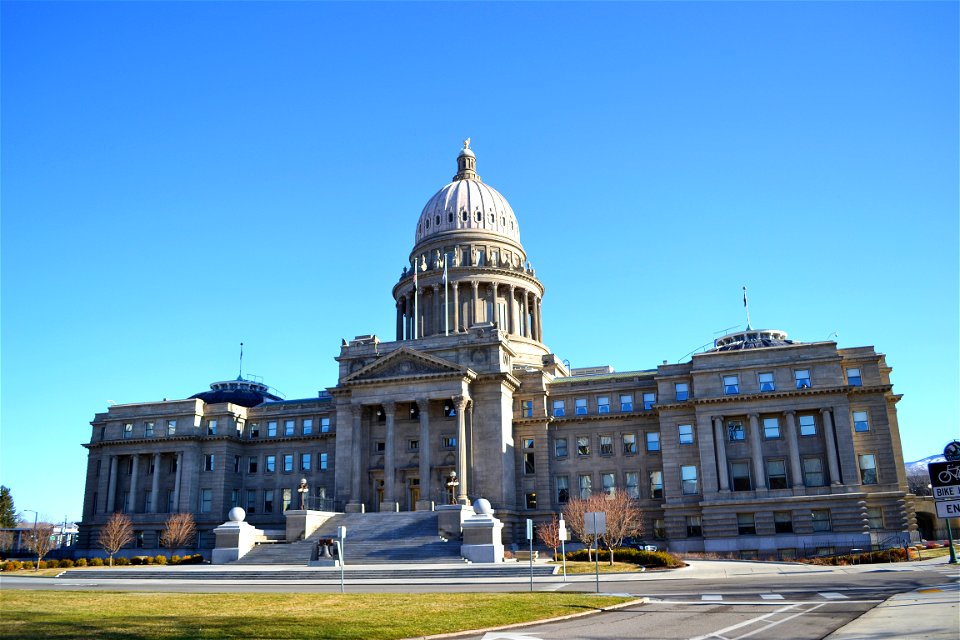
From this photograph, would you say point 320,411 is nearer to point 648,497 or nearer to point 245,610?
point 648,497

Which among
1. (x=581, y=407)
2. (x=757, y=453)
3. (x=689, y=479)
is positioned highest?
(x=581, y=407)

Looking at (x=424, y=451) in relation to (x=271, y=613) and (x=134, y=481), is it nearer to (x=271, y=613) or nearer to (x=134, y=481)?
(x=134, y=481)

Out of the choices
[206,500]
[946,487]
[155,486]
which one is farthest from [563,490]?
[946,487]

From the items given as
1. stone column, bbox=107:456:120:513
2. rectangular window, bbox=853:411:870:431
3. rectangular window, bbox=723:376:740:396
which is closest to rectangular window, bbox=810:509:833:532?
rectangular window, bbox=853:411:870:431

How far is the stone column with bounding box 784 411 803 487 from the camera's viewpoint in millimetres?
65169

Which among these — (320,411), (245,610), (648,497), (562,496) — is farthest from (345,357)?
(245,610)

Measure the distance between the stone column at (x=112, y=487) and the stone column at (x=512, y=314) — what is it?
141 feet

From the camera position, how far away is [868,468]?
65.1m

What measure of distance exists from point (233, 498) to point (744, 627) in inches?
2768

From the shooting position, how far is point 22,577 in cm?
Result: 5022

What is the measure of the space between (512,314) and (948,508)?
205ft

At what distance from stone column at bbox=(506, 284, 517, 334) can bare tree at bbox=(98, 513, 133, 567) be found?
139 feet

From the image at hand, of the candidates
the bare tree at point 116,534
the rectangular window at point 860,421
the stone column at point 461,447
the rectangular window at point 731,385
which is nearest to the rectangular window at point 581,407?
the stone column at point 461,447

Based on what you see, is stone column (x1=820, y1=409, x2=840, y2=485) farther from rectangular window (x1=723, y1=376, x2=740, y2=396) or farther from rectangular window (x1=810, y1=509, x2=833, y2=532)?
rectangular window (x1=723, y1=376, x2=740, y2=396)
